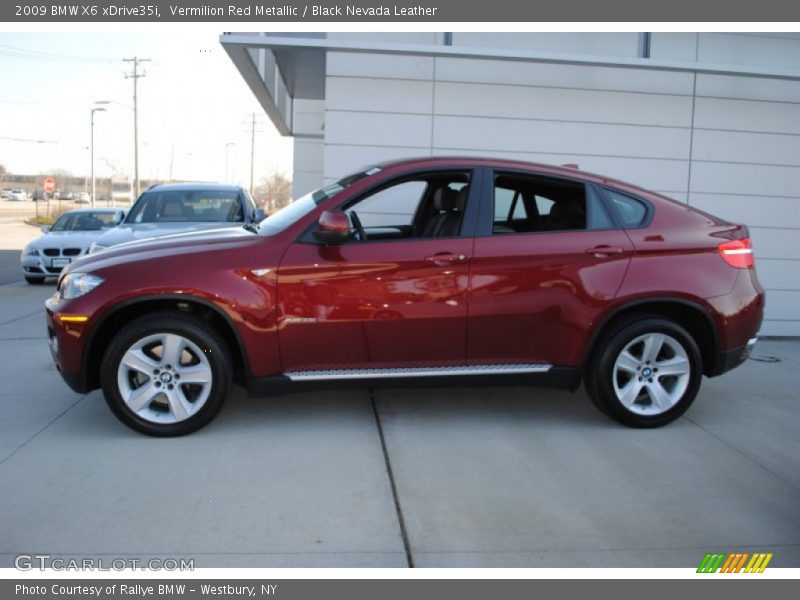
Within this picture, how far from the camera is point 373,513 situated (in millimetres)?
3664

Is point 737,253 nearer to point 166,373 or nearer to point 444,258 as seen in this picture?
point 444,258

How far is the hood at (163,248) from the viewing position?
455 cm

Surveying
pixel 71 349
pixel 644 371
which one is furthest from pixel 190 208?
pixel 644 371

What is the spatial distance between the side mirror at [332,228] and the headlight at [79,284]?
137 centimetres

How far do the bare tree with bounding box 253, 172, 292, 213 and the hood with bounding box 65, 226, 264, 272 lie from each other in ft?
233

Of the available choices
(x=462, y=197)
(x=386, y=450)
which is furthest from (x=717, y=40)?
(x=386, y=450)

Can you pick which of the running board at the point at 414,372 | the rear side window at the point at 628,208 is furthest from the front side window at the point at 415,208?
the rear side window at the point at 628,208

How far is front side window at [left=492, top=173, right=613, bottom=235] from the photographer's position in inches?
195

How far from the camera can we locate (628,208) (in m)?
4.98

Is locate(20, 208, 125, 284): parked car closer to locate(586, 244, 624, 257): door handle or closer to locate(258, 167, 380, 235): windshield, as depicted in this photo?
locate(258, 167, 380, 235): windshield

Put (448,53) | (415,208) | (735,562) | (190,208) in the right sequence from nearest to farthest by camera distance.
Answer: (735,562)
(415,208)
(448,53)
(190,208)

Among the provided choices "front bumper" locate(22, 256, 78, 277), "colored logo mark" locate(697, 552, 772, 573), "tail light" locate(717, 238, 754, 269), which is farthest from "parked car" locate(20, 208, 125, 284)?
"colored logo mark" locate(697, 552, 772, 573)

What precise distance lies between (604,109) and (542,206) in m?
3.30

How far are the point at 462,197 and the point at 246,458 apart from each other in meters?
2.20
